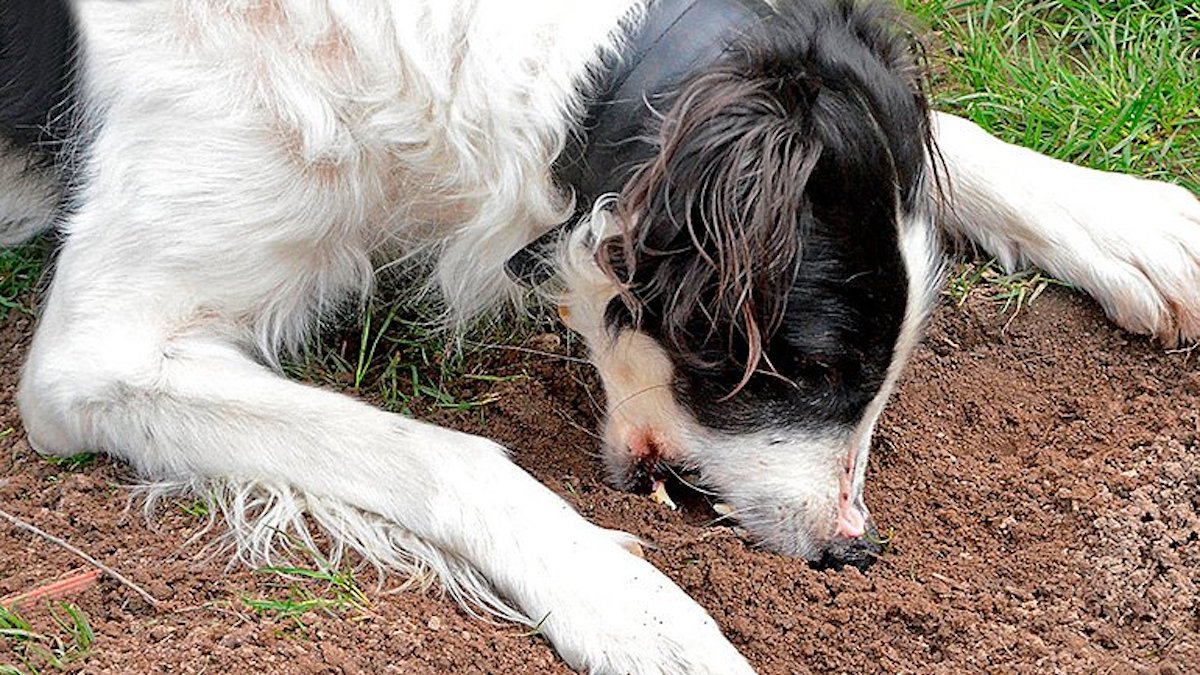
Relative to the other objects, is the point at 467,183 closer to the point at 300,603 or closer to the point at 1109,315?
the point at 300,603

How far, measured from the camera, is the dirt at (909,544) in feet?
10.3

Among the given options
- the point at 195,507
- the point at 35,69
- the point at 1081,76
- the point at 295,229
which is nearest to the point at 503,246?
the point at 295,229

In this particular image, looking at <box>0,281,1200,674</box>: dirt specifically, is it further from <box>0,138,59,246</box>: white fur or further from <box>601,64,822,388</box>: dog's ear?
<box>601,64,822,388</box>: dog's ear

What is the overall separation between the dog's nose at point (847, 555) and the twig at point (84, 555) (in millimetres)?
1382

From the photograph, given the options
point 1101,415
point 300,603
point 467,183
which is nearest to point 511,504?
point 300,603

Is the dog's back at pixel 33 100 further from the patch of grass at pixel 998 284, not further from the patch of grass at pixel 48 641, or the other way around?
the patch of grass at pixel 998 284

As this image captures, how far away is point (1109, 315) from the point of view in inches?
161

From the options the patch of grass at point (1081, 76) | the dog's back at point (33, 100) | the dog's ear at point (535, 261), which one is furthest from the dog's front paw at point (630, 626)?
the patch of grass at point (1081, 76)

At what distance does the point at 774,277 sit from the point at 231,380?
1.29 meters

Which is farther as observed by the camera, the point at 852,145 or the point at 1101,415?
the point at 1101,415

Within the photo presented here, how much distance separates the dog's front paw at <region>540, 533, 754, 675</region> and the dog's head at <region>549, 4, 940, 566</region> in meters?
0.43

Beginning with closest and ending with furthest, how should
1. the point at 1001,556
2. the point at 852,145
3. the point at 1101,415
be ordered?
the point at 852,145 < the point at 1001,556 < the point at 1101,415

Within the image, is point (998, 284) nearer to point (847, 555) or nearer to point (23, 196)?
point (847, 555)

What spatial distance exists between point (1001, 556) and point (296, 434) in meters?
1.56
